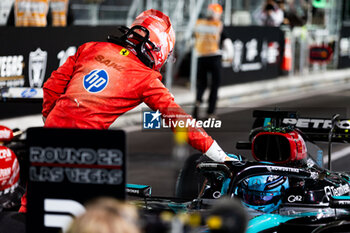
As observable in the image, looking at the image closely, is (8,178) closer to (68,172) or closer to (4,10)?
(68,172)

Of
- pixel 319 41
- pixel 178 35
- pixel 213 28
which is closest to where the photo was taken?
pixel 213 28

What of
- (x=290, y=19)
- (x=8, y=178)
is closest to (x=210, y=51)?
(x=290, y=19)

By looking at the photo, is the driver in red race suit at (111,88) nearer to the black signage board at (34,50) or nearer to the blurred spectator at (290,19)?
the black signage board at (34,50)

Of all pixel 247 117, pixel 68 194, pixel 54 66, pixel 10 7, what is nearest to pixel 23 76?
pixel 54 66

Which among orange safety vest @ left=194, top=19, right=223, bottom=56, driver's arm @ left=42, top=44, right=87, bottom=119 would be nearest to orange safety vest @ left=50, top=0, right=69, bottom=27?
orange safety vest @ left=194, top=19, right=223, bottom=56

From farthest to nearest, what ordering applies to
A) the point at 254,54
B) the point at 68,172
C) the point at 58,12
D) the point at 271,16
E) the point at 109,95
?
the point at 271,16
the point at 254,54
the point at 58,12
the point at 109,95
the point at 68,172

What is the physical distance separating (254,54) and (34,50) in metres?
7.62

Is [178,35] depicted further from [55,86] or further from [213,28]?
[55,86]

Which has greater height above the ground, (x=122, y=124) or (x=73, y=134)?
(x=73, y=134)

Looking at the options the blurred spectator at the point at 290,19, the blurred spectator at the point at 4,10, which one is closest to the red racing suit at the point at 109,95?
the blurred spectator at the point at 4,10

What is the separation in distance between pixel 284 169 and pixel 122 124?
798cm

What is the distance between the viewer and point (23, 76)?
1124 centimetres

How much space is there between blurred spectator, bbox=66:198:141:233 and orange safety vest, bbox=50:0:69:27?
11495 mm

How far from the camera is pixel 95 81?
168 inches
